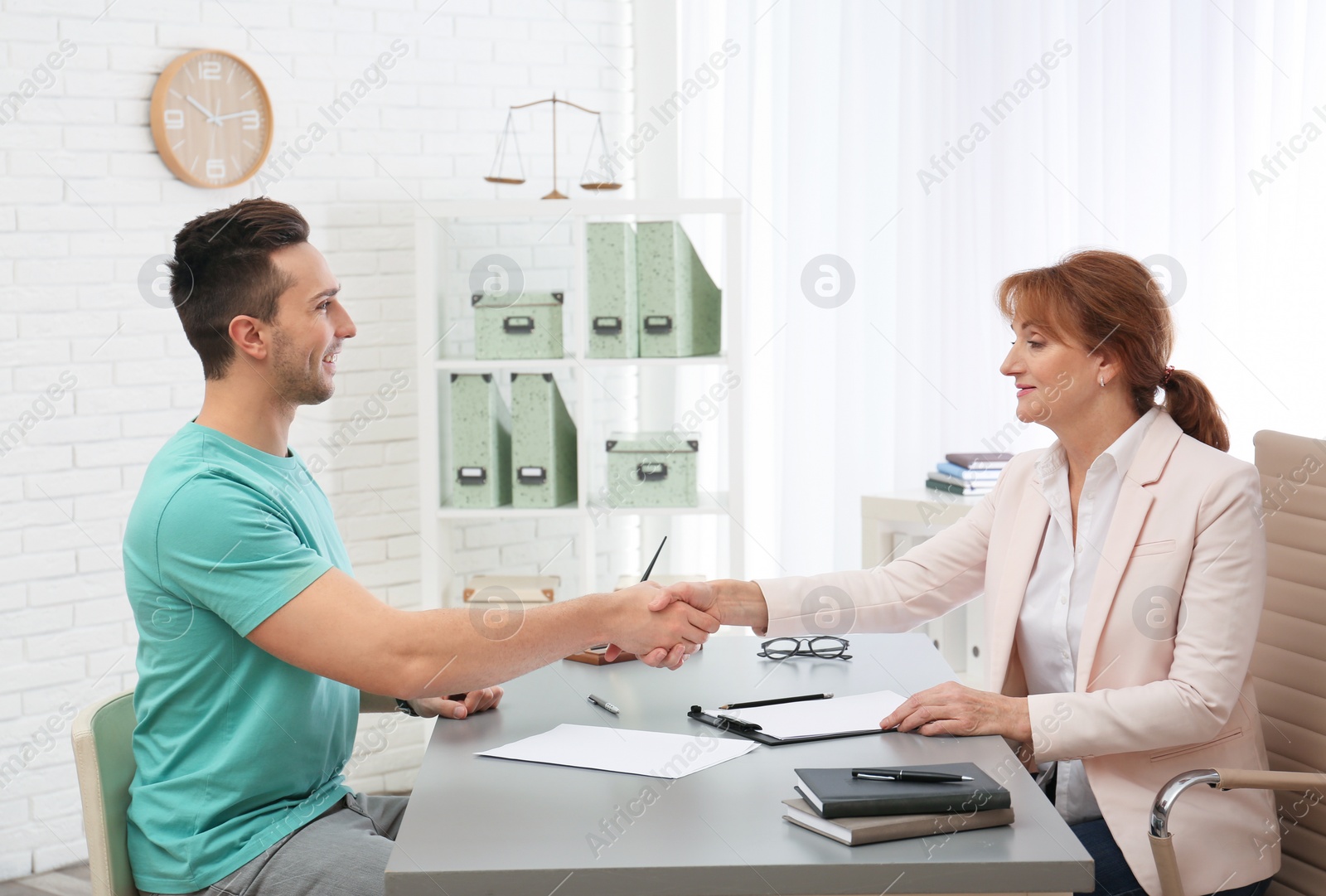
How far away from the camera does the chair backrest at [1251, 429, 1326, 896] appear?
6.03 feet

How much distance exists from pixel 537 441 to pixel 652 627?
63.3 inches

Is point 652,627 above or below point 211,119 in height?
below

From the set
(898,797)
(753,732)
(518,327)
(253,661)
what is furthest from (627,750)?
(518,327)

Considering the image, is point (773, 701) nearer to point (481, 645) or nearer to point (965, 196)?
point (481, 645)

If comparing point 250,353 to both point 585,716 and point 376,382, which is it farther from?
point 376,382

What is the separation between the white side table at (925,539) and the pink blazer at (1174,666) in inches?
41.2

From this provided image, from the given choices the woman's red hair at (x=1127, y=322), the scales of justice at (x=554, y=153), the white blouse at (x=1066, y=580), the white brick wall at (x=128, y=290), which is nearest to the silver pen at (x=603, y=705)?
the white blouse at (x=1066, y=580)

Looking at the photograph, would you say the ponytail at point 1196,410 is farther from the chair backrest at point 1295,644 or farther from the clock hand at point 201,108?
the clock hand at point 201,108

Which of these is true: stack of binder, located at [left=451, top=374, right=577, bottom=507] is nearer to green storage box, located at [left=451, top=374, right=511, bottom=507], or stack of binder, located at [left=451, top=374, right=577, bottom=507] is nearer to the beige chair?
green storage box, located at [left=451, top=374, right=511, bottom=507]

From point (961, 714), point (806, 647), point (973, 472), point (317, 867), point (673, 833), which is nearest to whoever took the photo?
point (673, 833)

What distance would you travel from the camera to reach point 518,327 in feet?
→ 11.4

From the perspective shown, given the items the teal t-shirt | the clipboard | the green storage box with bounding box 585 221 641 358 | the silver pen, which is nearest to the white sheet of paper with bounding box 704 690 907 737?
the clipboard

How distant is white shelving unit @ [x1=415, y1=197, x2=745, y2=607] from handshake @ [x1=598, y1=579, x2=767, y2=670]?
139 cm

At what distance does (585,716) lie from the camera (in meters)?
1.76
